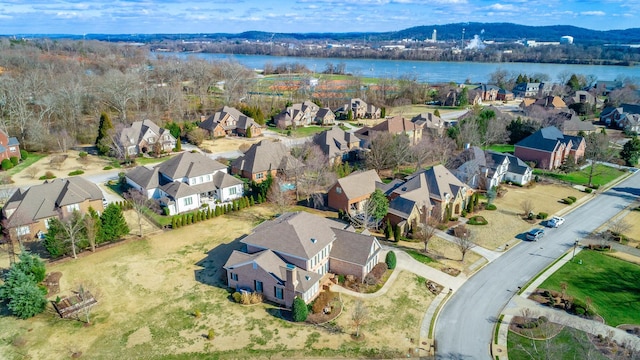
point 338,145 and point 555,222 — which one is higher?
point 338,145

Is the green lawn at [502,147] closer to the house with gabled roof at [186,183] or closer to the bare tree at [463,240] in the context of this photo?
the bare tree at [463,240]


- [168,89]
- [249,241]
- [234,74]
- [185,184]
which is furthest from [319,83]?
[249,241]

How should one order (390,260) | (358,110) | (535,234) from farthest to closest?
(358,110) < (535,234) < (390,260)

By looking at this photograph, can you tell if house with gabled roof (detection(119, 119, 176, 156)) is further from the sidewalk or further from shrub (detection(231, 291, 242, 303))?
the sidewalk

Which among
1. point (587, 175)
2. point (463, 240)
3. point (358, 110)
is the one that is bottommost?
point (587, 175)

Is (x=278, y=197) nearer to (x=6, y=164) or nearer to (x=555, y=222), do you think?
(x=555, y=222)

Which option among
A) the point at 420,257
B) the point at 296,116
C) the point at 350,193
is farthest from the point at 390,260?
the point at 296,116
